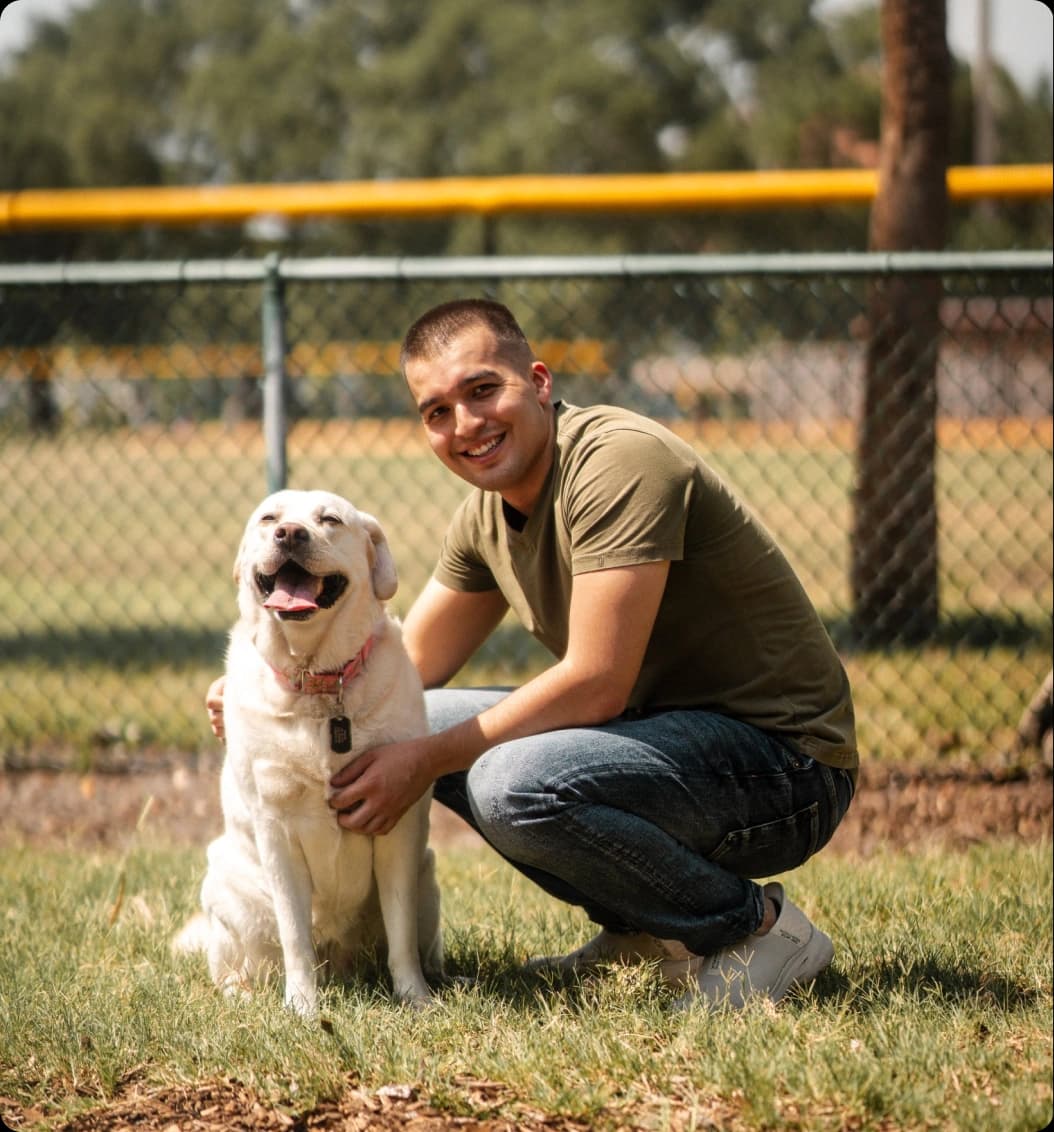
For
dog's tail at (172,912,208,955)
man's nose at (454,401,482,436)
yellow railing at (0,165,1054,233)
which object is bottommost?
dog's tail at (172,912,208,955)

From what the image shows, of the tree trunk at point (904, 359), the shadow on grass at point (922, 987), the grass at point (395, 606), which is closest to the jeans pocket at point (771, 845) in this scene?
→ the shadow on grass at point (922, 987)

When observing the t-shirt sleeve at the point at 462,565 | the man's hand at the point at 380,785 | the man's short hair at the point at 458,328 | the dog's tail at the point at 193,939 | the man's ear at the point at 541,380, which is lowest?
the dog's tail at the point at 193,939

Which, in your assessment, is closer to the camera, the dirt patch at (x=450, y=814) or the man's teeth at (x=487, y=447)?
the man's teeth at (x=487, y=447)

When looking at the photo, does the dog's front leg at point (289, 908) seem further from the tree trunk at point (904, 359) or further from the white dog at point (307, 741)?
the tree trunk at point (904, 359)

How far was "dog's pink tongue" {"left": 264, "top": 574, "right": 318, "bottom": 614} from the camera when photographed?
283cm

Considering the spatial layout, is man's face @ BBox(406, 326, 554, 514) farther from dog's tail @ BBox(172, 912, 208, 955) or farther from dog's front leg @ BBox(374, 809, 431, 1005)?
dog's tail @ BBox(172, 912, 208, 955)

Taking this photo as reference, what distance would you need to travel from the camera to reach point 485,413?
297 centimetres

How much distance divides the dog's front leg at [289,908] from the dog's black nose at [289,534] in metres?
0.61

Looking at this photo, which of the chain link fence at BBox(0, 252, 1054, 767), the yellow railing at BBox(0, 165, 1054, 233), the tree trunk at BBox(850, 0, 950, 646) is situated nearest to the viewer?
the chain link fence at BBox(0, 252, 1054, 767)

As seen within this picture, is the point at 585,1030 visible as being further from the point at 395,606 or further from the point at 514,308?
the point at 514,308

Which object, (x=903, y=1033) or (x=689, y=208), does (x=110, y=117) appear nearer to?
(x=689, y=208)

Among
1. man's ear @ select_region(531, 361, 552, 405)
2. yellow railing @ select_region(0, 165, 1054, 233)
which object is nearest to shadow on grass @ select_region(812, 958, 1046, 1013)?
man's ear @ select_region(531, 361, 552, 405)

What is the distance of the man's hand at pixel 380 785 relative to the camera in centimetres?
284

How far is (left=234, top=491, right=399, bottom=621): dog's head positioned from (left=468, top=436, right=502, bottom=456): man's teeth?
0.94 ft
